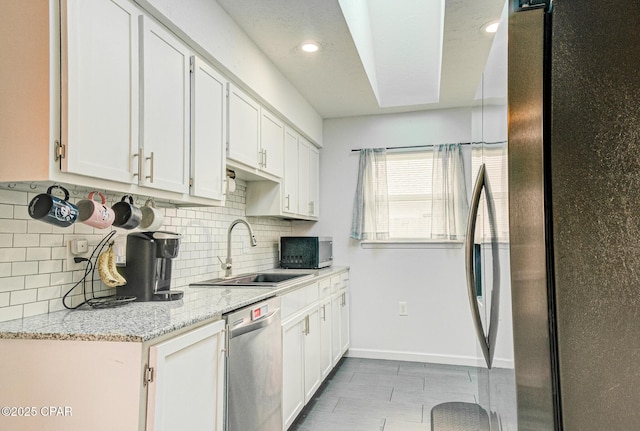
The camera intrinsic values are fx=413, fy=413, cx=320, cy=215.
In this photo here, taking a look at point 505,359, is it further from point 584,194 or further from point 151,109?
point 151,109

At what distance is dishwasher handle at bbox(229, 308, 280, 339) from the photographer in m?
1.77

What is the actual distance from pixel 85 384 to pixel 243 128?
178cm

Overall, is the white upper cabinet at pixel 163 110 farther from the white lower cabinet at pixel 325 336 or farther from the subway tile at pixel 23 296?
the white lower cabinet at pixel 325 336

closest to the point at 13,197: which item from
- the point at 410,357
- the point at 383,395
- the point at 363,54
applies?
the point at 363,54

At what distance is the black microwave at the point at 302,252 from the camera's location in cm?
366

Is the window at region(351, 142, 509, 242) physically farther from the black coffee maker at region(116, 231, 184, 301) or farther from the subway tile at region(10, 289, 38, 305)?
the subway tile at region(10, 289, 38, 305)

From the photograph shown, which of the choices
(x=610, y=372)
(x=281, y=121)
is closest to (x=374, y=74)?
(x=281, y=121)

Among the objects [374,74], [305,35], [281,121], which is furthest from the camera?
[374,74]

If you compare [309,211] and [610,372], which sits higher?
[309,211]

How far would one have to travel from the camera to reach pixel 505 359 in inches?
Result: 34.8

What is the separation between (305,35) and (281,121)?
88cm

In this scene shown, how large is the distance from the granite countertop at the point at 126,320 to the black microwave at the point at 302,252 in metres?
1.67

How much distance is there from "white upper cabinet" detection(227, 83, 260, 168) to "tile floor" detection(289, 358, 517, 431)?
176 centimetres

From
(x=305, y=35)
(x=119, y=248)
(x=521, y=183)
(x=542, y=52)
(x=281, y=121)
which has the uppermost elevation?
(x=305, y=35)
